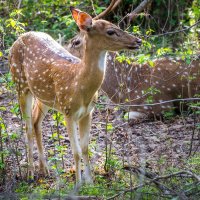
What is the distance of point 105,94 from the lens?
1003cm

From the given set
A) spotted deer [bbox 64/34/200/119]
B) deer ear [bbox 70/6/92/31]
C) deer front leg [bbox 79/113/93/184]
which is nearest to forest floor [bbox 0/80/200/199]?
deer front leg [bbox 79/113/93/184]

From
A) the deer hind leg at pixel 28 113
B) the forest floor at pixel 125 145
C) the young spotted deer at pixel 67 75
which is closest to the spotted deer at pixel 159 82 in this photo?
the forest floor at pixel 125 145

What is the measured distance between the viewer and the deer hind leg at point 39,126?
25.3 ft

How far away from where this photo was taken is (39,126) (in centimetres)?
801

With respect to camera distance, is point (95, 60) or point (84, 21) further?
point (84, 21)

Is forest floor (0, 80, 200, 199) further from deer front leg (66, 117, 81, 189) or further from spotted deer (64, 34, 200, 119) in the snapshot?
spotted deer (64, 34, 200, 119)

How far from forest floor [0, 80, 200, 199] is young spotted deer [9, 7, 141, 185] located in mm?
166

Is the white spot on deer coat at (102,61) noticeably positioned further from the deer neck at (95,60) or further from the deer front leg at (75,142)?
the deer front leg at (75,142)

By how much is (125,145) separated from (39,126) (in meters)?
1.12

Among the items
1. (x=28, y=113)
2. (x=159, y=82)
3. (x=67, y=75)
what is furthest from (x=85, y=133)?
(x=159, y=82)

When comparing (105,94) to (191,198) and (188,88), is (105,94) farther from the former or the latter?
(191,198)

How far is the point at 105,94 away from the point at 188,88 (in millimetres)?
1396

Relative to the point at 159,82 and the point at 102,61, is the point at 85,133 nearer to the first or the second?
the point at 102,61

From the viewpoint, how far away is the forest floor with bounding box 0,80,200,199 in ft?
23.5
